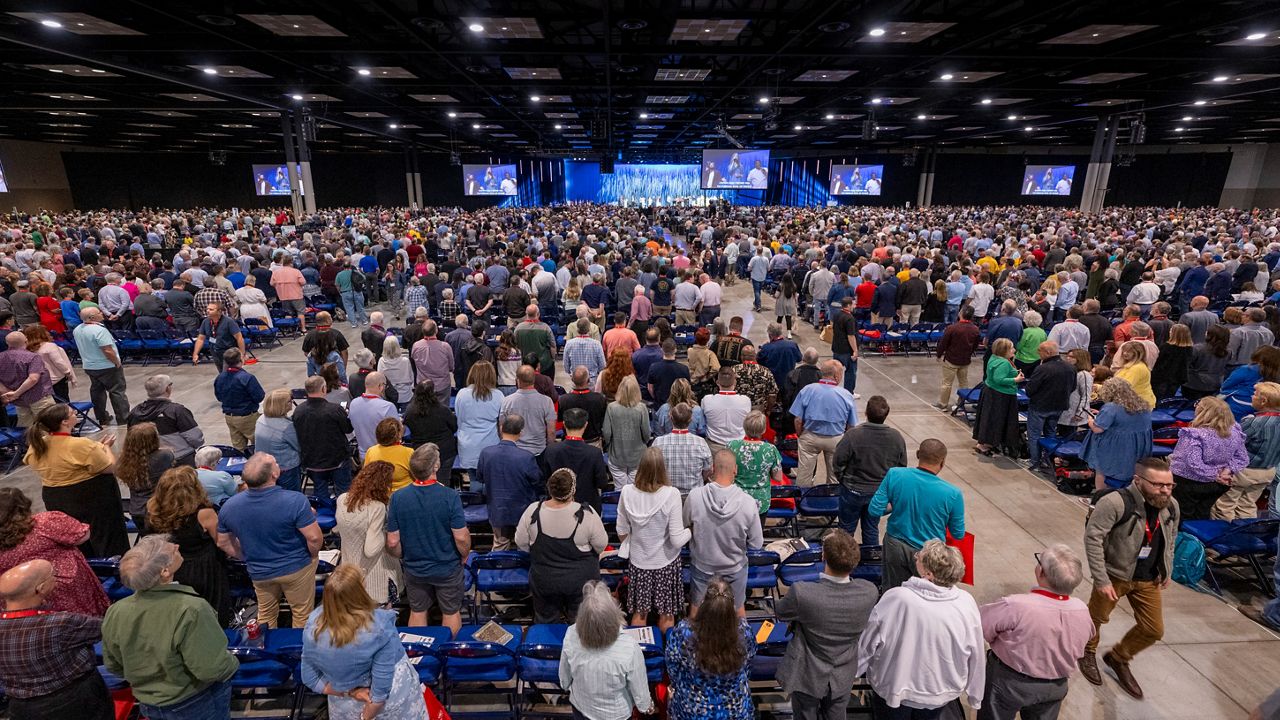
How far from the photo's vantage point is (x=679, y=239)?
97.9ft

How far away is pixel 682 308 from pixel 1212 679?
27.4ft

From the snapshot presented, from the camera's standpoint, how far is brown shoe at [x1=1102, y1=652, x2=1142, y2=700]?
3889 mm

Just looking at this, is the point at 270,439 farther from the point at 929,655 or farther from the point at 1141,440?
the point at 1141,440

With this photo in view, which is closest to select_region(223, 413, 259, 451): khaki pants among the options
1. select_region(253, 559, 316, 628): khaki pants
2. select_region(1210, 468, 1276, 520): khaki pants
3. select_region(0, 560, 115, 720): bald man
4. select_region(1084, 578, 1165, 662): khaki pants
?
select_region(253, 559, 316, 628): khaki pants

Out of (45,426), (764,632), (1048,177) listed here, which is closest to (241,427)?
(45,426)

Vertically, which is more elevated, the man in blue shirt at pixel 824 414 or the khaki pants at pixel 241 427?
the man in blue shirt at pixel 824 414

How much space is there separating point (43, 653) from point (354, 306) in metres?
11.5

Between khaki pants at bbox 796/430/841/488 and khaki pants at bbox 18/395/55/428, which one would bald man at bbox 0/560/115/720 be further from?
khaki pants at bbox 18/395/55/428

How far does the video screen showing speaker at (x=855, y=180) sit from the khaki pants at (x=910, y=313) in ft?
88.0

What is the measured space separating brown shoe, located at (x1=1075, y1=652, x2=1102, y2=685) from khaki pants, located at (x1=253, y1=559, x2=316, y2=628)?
5.18 m

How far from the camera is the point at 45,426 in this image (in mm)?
4336

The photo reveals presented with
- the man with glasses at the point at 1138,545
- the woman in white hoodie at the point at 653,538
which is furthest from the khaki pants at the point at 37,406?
the man with glasses at the point at 1138,545

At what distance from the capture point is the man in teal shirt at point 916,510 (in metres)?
3.84

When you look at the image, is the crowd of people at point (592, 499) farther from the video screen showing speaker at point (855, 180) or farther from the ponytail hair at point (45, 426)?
the video screen showing speaker at point (855, 180)
